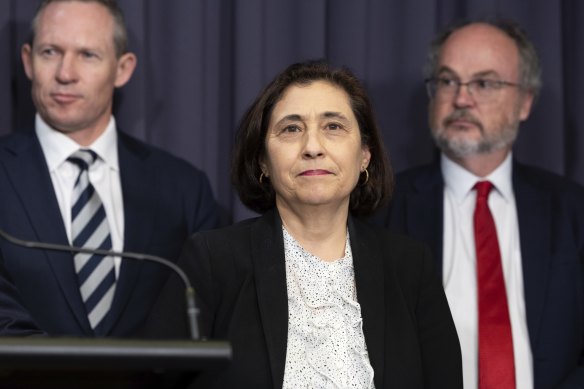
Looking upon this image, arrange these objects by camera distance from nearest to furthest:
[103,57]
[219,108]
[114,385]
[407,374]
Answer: [114,385]
[407,374]
[103,57]
[219,108]

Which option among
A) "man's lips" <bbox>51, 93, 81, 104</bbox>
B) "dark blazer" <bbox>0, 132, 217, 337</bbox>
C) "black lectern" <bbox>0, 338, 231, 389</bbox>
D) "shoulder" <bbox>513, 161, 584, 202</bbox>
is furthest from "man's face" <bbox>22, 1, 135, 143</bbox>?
"black lectern" <bbox>0, 338, 231, 389</bbox>

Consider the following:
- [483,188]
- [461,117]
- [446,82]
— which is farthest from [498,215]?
[446,82]

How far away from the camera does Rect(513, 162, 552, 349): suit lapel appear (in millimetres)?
3141

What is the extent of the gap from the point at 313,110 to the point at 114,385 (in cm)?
94

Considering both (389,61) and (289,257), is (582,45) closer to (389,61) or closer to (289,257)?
(389,61)

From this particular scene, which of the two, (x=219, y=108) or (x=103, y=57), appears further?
(x=219, y=108)

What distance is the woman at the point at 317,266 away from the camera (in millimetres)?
2244

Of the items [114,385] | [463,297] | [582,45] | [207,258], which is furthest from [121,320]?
[582,45]

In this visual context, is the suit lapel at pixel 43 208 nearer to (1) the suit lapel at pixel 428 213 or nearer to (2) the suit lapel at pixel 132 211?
(2) the suit lapel at pixel 132 211

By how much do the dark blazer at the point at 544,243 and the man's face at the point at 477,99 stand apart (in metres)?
0.10

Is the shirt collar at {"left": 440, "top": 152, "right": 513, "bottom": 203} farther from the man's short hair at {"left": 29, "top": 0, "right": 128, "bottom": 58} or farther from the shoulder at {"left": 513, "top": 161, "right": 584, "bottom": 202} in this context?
the man's short hair at {"left": 29, "top": 0, "right": 128, "bottom": 58}

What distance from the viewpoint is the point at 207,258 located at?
2.32 m

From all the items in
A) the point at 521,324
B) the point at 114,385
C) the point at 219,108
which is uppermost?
the point at 219,108

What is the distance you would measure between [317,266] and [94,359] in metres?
0.88
